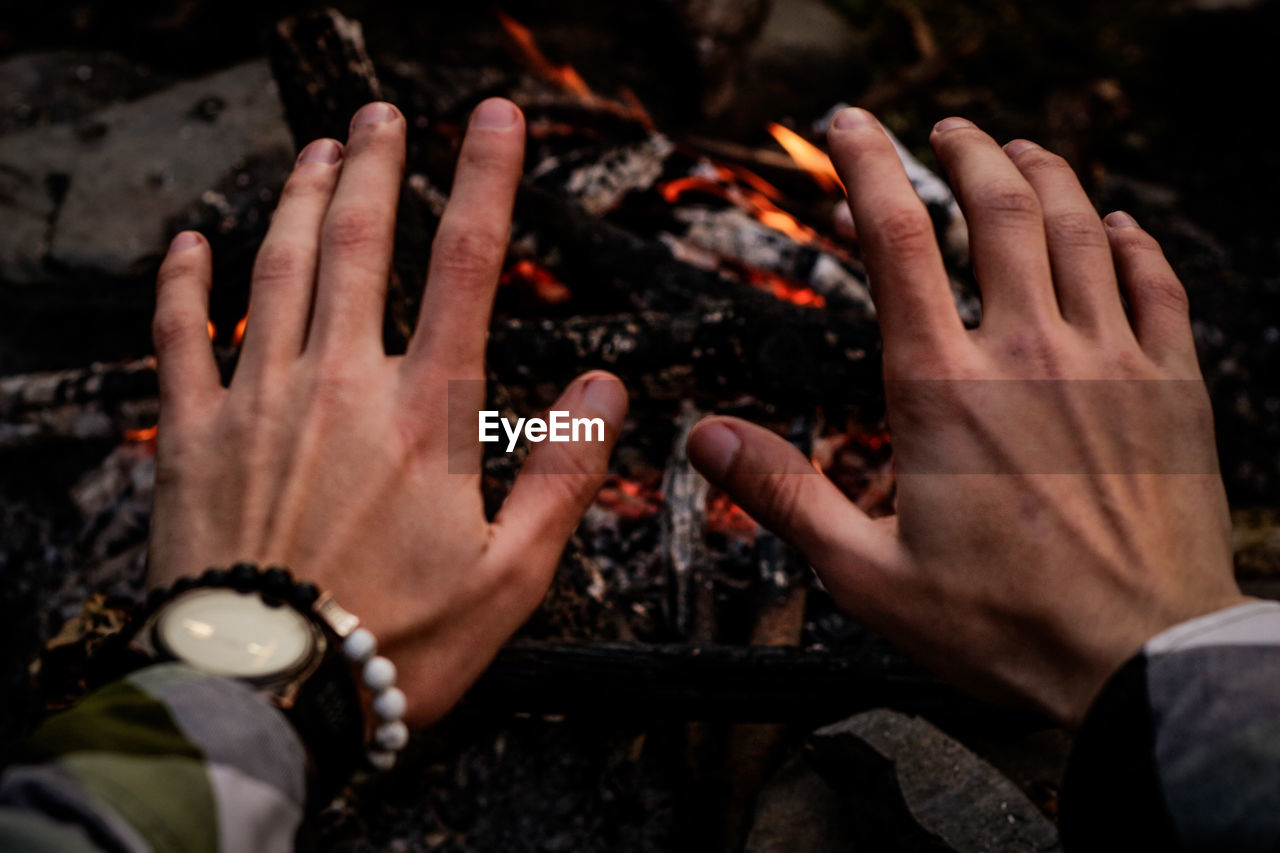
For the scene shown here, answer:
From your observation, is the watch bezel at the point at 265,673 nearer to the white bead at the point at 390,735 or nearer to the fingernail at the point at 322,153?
the white bead at the point at 390,735

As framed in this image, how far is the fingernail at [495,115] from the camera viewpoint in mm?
1554

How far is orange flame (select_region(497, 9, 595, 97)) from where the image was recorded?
4469mm

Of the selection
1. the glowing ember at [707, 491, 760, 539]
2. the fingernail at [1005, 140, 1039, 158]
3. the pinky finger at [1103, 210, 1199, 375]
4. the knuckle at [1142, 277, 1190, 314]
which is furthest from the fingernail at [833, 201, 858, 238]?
the knuckle at [1142, 277, 1190, 314]

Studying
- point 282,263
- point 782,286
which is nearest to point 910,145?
point 782,286

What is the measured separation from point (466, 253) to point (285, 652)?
791mm

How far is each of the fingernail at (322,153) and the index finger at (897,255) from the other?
3.80 ft

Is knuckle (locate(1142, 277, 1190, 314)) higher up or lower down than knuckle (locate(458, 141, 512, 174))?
lower down

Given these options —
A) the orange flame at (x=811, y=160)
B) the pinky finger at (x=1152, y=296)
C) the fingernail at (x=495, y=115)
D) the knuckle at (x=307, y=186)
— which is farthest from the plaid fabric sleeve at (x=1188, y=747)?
the orange flame at (x=811, y=160)

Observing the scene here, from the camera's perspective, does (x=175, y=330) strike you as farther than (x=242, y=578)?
Yes

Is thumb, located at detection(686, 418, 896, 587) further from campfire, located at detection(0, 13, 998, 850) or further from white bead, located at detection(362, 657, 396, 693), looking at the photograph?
white bead, located at detection(362, 657, 396, 693)

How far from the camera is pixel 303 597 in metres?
1.23

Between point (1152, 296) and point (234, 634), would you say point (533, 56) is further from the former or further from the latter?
point (234, 634)

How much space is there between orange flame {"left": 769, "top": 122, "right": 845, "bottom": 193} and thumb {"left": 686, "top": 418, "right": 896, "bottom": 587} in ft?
9.72

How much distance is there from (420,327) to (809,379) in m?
1.34
